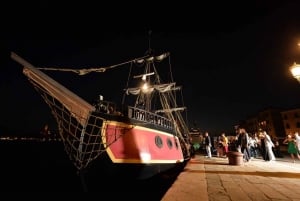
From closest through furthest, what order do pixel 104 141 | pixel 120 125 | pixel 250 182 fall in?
pixel 250 182, pixel 104 141, pixel 120 125

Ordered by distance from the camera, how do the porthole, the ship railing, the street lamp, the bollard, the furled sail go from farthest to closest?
the furled sail, the porthole, the ship railing, the bollard, the street lamp

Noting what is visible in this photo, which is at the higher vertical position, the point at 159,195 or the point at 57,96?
the point at 57,96

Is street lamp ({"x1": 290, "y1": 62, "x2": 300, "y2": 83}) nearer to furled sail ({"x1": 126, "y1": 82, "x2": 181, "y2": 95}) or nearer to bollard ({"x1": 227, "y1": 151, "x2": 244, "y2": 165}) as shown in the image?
bollard ({"x1": 227, "y1": 151, "x2": 244, "y2": 165})

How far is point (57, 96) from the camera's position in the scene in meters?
6.80

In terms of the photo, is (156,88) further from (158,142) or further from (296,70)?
(296,70)

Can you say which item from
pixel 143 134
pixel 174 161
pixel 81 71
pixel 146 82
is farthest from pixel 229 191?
pixel 146 82

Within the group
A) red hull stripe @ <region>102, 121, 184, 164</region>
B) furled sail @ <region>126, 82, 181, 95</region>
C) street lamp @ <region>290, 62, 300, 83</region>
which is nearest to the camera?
street lamp @ <region>290, 62, 300, 83</region>

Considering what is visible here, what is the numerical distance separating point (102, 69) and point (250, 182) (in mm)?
6827

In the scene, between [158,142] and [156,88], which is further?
[156,88]

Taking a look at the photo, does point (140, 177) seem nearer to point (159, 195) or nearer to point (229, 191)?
point (159, 195)

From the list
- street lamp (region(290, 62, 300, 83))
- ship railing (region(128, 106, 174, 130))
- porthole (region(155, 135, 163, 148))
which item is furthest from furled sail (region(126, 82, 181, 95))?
street lamp (region(290, 62, 300, 83))

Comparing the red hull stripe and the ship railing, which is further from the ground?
the ship railing

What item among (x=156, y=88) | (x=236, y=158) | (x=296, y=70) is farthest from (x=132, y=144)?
(x=156, y=88)

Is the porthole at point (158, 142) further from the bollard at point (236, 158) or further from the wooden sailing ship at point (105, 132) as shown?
the bollard at point (236, 158)
